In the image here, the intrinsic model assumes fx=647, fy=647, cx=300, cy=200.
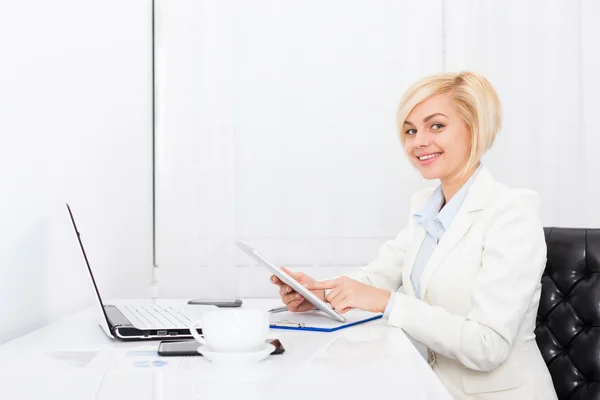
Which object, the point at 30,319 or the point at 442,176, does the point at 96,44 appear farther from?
the point at 442,176

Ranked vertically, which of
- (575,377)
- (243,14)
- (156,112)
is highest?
(243,14)

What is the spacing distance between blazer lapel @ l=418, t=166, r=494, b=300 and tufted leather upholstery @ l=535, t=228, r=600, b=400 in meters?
0.23

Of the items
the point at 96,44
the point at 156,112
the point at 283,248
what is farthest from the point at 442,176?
the point at 156,112

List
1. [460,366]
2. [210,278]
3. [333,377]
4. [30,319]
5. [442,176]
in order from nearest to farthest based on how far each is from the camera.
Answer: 1. [333,377]
2. [30,319]
3. [460,366]
4. [442,176]
5. [210,278]

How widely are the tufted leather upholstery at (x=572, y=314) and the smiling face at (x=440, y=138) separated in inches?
11.6

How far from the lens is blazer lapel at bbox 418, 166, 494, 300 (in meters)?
1.48

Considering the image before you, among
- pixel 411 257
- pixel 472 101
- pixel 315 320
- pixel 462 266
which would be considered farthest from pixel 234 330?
pixel 472 101

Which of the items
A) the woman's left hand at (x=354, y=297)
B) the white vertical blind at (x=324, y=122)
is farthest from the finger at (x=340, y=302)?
the white vertical blind at (x=324, y=122)

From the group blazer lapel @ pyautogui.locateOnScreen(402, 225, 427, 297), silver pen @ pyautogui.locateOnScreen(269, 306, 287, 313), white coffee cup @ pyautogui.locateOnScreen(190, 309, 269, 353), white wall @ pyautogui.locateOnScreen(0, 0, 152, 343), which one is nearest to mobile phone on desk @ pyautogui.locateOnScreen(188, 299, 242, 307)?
silver pen @ pyautogui.locateOnScreen(269, 306, 287, 313)

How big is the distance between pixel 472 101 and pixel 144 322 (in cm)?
93

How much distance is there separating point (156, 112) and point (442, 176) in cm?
110

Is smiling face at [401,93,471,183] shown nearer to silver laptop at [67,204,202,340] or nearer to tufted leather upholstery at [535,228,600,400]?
tufted leather upholstery at [535,228,600,400]

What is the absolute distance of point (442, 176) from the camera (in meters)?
1.64

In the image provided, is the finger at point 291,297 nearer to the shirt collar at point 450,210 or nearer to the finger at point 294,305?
the finger at point 294,305
